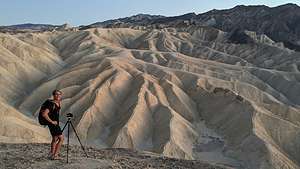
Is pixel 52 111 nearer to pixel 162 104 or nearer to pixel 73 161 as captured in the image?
pixel 73 161

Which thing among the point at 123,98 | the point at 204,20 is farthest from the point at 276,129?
the point at 204,20

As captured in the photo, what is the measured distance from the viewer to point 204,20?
149 metres

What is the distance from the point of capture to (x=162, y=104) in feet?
158

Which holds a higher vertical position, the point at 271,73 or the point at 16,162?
the point at 16,162

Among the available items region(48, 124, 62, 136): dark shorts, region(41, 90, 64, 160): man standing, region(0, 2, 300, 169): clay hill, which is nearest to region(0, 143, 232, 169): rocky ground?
region(48, 124, 62, 136): dark shorts

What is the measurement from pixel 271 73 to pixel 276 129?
2491cm

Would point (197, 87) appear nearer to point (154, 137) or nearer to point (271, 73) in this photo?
point (154, 137)

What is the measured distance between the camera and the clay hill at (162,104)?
134 ft

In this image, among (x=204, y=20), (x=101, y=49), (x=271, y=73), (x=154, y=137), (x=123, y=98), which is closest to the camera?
(x=154, y=137)

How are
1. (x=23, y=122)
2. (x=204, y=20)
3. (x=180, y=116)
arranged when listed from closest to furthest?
(x=23, y=122) < (x=180, y=116) < (x=204, y=20)

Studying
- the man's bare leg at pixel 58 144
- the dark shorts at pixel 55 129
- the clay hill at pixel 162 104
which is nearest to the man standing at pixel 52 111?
the dark shorts at pixel 55 129

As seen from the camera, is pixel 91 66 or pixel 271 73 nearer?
pixel 91 66

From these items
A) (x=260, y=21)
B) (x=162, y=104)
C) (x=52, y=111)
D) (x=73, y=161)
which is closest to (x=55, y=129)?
(x=52, y=111)

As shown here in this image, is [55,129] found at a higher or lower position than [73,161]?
higher
